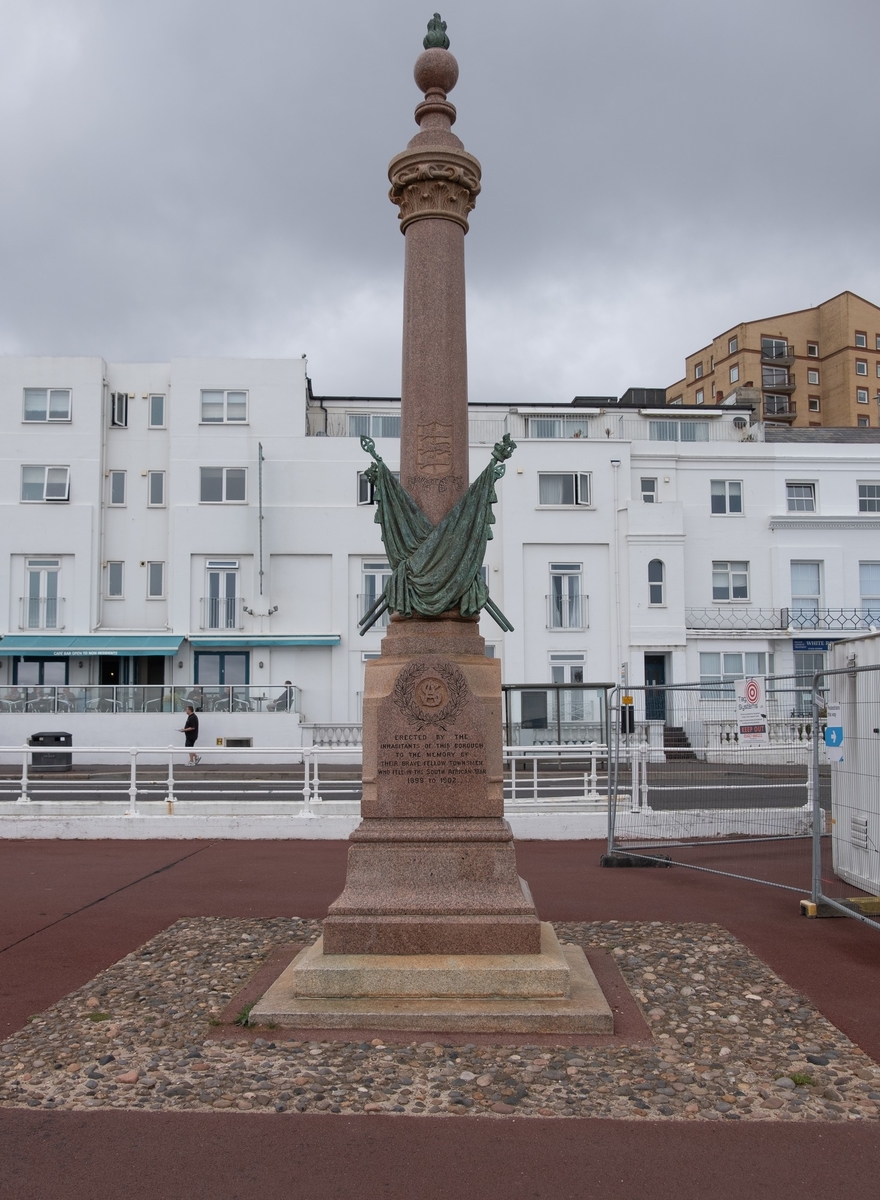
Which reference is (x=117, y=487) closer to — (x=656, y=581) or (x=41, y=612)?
(x=41, y=612)

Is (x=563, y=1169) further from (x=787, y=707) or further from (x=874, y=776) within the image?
(x=787, y=707)

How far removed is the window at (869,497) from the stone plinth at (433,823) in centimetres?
3294

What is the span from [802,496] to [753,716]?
28119mm

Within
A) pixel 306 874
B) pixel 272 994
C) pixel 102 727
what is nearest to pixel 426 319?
pixel 272 994

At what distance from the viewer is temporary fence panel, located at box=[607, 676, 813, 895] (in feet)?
40.9

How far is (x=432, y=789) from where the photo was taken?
6926mm

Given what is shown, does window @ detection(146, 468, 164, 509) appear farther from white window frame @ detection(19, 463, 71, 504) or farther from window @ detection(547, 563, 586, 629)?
window @ detection(547, 563, 586, 629)

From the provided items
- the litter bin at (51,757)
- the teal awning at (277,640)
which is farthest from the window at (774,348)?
the litter bin at (51,757)

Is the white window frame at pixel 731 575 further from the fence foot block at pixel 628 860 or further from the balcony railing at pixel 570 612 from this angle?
the fence foot block at pixel 628 860

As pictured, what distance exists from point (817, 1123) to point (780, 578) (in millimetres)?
32243

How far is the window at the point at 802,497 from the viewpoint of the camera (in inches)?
1431

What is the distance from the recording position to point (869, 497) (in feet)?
120

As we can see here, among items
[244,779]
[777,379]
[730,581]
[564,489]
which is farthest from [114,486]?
[777,379]

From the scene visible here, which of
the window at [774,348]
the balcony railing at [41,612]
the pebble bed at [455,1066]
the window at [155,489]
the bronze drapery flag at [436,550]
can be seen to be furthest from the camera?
the window at [774,348]
